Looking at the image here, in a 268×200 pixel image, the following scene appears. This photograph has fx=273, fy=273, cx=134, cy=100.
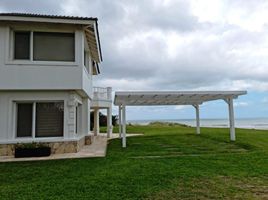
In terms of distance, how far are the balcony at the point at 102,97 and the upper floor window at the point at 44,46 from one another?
9707mm

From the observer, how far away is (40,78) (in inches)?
494

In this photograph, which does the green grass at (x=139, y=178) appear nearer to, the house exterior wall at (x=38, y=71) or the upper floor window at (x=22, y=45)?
the house exterior wall at (x=38, y=71)

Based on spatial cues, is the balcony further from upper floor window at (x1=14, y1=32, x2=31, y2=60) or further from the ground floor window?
upper floor window at (x1=14, y1=32, x2=31, y2=60)

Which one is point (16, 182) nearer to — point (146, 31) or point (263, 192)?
point (263, 192)

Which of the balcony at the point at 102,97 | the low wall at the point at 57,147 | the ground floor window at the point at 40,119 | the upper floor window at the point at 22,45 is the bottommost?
the low wall at the point at 57,147

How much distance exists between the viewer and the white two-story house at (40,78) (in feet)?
40.6

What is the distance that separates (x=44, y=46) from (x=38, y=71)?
1.25 meters

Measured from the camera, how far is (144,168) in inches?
352

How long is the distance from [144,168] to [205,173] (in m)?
1.95

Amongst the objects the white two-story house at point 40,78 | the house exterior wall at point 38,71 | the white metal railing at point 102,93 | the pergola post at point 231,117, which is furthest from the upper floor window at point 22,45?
the pergola post at point 231,117

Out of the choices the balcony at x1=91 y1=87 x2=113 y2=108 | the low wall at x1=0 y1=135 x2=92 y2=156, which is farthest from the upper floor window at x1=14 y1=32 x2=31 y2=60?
the balcony at x1=91 y1=87 x2=113 y2=108

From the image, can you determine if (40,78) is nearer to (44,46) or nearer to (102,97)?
(44,46)

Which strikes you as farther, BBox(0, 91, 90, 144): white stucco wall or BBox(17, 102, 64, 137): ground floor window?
BBox(17, 102, 64, 137): ground floor window

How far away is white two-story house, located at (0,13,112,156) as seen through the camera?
12.4m
